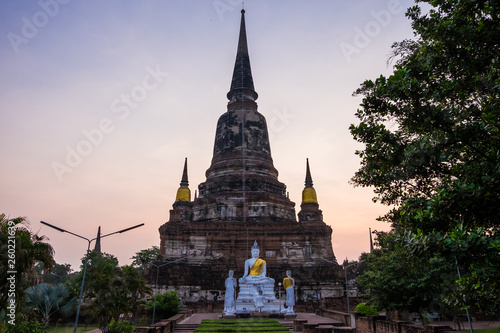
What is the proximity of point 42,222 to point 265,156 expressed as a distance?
25.8m

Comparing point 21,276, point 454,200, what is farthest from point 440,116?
point 21,276

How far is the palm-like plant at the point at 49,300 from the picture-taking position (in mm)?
20848

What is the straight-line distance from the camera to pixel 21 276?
11406mm

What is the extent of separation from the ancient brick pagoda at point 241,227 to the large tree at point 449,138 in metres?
21.3

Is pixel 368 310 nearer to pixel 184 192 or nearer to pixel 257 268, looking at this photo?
pixel 257 268

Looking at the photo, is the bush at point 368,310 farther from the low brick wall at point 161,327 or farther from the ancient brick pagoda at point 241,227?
the low brick wall at point 161,327

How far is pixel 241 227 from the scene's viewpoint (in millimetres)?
30984

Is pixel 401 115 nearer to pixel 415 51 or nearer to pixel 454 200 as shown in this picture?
pixel 415 51

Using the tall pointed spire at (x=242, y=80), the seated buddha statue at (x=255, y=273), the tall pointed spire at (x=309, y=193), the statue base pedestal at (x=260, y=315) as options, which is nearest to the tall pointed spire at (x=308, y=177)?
the tall pointed spire at (x=309, y=193)

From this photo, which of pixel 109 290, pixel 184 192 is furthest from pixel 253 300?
pixel 184 192

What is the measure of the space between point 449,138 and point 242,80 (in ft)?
118

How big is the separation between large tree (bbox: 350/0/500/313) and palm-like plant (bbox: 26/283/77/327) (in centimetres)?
2048

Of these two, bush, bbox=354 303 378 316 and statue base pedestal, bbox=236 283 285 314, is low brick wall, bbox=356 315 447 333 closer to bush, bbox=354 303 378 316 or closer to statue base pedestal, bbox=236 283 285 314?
bush, bbox=354 303 378 316

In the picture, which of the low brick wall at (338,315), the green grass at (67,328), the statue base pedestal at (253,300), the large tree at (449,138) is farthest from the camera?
the statue base pedestal at (253,300)
